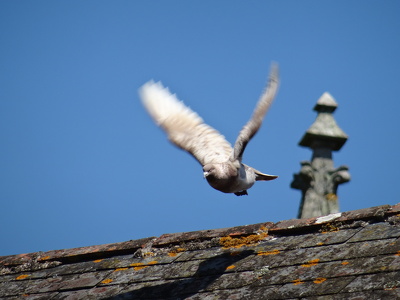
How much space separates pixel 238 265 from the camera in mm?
5461

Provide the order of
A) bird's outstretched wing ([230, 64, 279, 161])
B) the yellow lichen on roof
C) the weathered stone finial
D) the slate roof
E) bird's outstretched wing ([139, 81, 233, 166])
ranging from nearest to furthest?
the slate roof < the yellow lichen on roof < bird's outstretched wing ([230, 64, 279, 161]) < bird's outstretched wing ([139, 81, 233, 166]) < the weathered stone finial


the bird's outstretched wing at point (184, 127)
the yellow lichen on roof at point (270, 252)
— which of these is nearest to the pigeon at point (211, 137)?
the bird's outstretched wing at point (184, 127)

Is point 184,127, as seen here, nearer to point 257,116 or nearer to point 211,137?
point 211,137

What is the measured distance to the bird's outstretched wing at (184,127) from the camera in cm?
733

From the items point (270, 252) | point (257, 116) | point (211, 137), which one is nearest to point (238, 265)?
point (270, 252)

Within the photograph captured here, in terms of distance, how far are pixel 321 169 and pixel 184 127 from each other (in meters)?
4.16

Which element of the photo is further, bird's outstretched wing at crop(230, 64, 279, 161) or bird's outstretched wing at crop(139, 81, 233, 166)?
bird's outstretched wing at crop(139, 81, 233, 166)

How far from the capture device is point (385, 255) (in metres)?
4.80

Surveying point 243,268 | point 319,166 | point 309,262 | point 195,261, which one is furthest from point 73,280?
point 319,166

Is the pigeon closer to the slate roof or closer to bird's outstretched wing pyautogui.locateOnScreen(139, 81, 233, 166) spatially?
bird's outstretched wing pyautogui.locateOnScreen(139, 81, 233, 166)

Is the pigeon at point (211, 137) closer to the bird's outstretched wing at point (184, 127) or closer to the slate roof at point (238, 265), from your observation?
the bird's outstretched wing at point (184, 127)

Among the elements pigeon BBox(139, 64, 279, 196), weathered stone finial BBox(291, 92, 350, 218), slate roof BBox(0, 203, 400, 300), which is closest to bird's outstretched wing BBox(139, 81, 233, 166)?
pigeon BBox(139, 64, 279, 196)

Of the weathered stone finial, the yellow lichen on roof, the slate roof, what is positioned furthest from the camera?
the weathered stone finial

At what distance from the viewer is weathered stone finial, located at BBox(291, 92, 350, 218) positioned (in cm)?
1089
